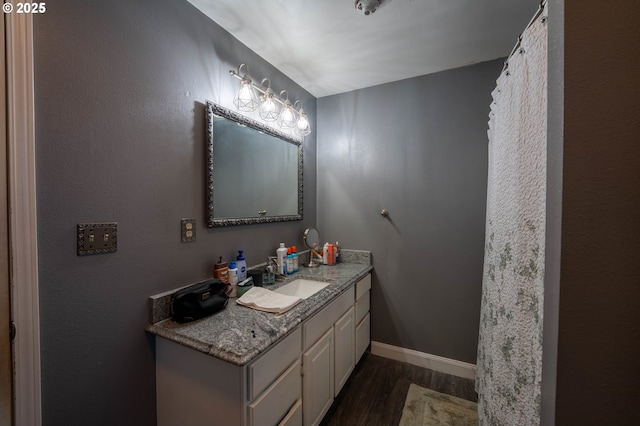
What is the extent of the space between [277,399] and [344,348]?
2.26 ft

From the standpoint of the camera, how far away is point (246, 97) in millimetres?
1424

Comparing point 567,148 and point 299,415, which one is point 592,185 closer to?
point 567,148

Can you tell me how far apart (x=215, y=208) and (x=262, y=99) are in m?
0.81

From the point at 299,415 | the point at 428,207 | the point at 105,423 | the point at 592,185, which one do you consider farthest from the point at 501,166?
the point at 105,423

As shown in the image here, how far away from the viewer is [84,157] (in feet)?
2.77

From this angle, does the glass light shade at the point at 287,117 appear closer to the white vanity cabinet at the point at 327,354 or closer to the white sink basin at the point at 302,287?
the white sink basin at the point at 302,287

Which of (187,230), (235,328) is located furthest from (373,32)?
(235,328)

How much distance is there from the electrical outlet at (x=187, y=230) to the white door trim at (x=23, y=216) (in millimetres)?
473

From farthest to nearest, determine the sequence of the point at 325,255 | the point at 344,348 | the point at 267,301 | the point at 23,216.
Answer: the point at 325,255, the point at 344,348, the point at 267,301, the point at 23,216

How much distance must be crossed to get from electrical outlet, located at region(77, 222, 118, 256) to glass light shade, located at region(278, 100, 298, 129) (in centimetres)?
126

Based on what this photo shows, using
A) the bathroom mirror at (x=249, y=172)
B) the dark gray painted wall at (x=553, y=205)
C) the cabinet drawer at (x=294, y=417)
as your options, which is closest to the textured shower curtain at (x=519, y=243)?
the dark gray painted wall at (x=553, y=205)

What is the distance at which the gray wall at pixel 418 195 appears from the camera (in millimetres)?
1730

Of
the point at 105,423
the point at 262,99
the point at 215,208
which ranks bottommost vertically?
the point at 105,423

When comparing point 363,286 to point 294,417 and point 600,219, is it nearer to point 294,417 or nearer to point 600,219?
point 294,417
